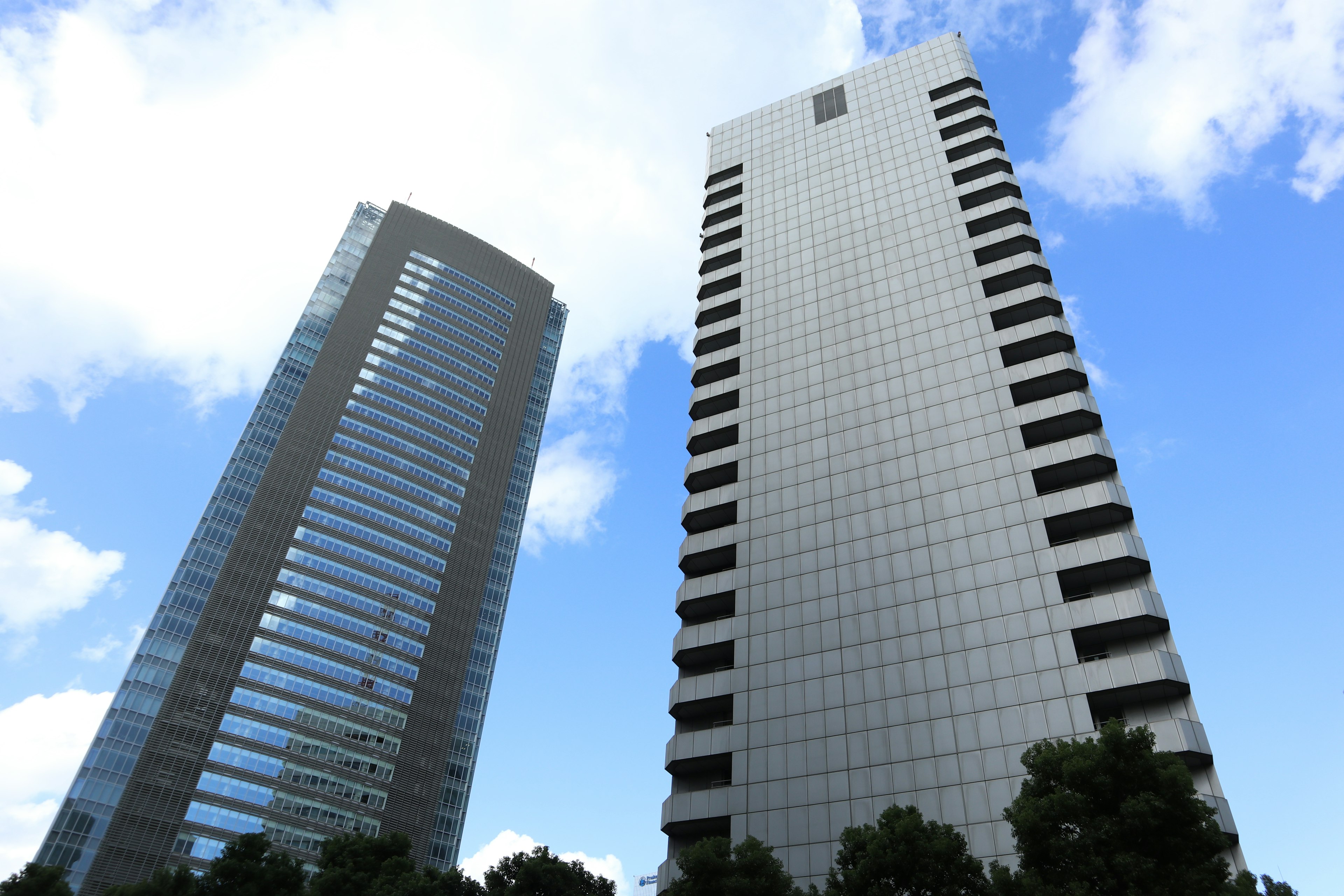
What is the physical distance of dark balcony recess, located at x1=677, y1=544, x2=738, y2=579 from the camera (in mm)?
54750

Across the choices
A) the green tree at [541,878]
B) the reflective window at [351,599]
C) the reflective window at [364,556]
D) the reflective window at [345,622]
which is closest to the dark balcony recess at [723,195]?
the green tree at [541,878]

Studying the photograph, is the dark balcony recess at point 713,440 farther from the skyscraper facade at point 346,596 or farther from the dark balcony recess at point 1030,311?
the skyscraper facade at point 346,596

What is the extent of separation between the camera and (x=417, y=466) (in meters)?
120

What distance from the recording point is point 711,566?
5647 cm

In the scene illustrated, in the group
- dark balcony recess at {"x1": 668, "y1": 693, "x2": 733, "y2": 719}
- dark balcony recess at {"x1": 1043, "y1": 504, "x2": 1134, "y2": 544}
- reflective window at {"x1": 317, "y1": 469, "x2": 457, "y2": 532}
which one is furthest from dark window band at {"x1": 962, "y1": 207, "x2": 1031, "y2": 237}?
reflective window at {"x1": 317, "y1": 469, "x2": 457, "y2": 532}

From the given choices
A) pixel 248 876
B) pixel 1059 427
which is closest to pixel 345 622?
pixel 248 876

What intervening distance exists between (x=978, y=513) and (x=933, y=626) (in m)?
6.72

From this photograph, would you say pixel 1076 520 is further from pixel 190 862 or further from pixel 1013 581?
pixel 190 862

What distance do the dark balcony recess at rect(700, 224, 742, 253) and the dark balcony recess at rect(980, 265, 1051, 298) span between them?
2257cm

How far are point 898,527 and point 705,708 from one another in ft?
49.3

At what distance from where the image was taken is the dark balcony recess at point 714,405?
206 feet

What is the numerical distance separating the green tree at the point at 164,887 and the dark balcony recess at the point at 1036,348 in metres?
49.6

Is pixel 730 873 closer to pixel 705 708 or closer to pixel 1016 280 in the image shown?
pixel 705 708

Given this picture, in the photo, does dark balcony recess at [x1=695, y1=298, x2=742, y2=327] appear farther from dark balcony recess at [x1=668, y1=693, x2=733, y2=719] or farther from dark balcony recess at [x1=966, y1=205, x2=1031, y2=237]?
dark balcony recess at [x1=668, y1=693, x2=733, y2=719]
